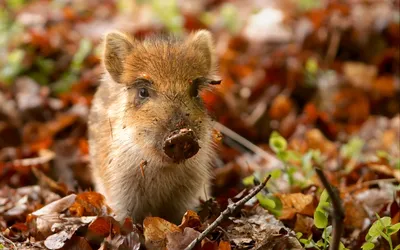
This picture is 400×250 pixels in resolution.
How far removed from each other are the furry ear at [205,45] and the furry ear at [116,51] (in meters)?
0.46

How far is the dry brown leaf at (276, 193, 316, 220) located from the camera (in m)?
4.10

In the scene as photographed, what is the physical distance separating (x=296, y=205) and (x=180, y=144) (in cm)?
96

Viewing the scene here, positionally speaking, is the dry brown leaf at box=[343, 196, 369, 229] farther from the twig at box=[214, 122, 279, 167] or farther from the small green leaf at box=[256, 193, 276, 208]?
the twig at box=[214, 122, 279, 167]

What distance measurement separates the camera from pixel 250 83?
7793 millimetres

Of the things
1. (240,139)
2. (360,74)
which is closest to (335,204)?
(240,139)

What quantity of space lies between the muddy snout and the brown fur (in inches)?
3.6

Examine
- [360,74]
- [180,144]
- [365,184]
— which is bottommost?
[365,184]

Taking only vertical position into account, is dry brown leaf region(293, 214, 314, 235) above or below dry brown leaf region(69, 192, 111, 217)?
below

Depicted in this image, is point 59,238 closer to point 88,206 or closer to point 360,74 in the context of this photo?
point 88,206

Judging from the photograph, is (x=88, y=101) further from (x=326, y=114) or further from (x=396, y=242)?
(x=396, y=242)

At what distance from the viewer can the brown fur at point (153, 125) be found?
3971 mm

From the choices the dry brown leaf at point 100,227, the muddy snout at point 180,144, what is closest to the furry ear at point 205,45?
the muddy snout at point 180,144

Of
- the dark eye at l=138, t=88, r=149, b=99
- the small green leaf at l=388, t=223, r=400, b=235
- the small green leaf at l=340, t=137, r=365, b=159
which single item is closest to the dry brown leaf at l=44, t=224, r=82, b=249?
the dark eye at l=138, t=88, r=149, b=99

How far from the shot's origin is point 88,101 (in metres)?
7.31
